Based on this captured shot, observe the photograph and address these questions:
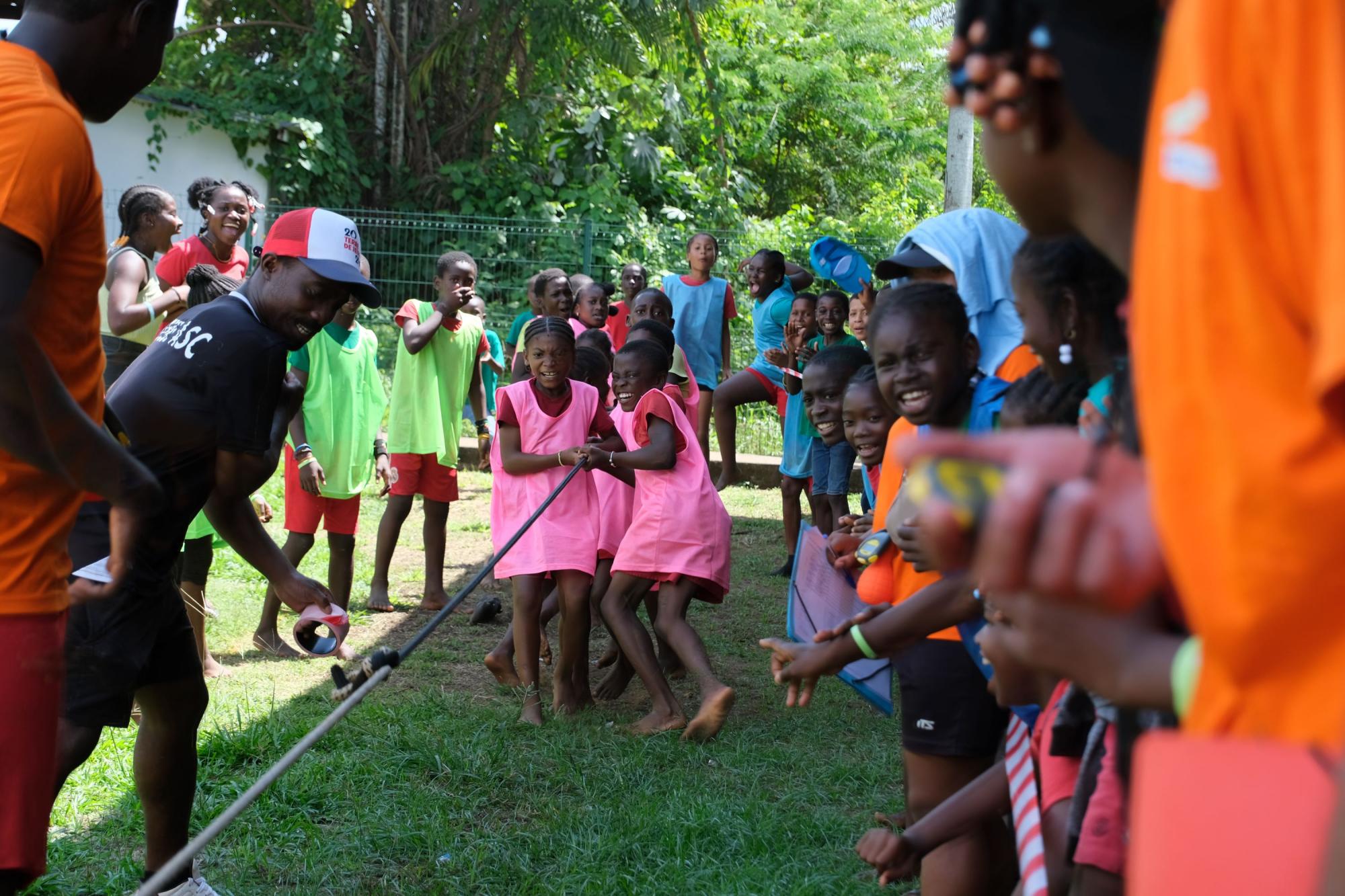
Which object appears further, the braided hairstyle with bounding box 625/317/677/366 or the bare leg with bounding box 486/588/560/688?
the braided hairstyle with bounding box 625/317/677/366

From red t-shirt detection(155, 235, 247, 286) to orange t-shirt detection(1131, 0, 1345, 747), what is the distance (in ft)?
21.7

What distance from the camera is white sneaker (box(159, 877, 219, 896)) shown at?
354cm

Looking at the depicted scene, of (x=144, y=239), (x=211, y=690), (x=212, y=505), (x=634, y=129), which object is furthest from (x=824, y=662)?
(x=634, y=129)

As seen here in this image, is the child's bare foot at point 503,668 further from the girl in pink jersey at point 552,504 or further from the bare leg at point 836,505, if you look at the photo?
the bare leg at point 836,505

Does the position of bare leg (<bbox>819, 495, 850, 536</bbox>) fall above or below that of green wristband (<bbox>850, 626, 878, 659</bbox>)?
below

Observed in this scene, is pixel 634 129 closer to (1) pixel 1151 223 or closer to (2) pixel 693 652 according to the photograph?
(2) pixel 693 652

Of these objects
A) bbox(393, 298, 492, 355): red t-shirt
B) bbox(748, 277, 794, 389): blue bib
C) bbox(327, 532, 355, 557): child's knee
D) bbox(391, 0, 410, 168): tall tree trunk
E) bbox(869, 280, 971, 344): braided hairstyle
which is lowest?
bbox(327, 532, 355, 557): child's knee

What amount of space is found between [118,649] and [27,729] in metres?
0.88

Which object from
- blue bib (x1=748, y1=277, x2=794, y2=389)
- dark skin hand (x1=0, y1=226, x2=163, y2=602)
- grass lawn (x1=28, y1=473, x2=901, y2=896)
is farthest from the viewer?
blue bib (x1=748, y1=277, x2=794, y2=389)

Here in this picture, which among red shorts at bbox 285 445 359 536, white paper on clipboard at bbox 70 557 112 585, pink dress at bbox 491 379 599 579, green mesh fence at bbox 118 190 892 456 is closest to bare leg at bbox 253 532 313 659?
red shorts at bbox 285 445 359 536

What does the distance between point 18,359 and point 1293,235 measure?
2116 mm

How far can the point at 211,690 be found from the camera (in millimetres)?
5641

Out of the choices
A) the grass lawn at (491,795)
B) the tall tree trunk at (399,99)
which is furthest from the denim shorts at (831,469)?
the tall tree trunk at (399,99)

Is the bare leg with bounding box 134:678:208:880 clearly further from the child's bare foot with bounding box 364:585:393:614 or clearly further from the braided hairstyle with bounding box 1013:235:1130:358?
the child's bare foot with bounding box 364:585:393:614
